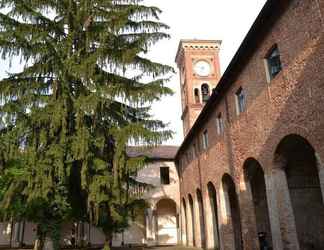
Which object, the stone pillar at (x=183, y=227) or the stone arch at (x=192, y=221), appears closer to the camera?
the stone arch at (x=192, y=221)

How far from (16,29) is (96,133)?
14.1ft

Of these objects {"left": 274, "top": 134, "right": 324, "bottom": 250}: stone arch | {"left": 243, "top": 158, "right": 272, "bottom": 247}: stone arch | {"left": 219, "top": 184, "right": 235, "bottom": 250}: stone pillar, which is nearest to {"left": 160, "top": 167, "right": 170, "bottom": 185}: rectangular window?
{"left": 219, "top": 184, "right": 235, "bottom": 250}: stone pillar

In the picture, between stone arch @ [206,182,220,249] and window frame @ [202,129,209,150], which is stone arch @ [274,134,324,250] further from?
window frame @ [202,129,209,150]

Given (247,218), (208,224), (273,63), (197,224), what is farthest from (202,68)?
(247,218)

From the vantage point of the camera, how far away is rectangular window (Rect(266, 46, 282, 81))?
1009 cm

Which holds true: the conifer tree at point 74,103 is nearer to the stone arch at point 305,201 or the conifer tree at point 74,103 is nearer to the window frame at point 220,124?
the window frame at point 220,124

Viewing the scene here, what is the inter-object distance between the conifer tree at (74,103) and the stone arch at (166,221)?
672 inches

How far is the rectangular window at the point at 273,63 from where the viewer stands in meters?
10.1

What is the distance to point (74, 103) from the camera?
403 inches

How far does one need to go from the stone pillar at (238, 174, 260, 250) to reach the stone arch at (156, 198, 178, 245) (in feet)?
52.2

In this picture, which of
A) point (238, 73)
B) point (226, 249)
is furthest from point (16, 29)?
point (226, 249)

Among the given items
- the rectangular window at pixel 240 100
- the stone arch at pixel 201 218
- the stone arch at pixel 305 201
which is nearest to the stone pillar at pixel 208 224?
the stone arch at pixel 201 218

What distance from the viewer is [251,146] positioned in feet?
38.4

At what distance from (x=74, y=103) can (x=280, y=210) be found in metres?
7.42
